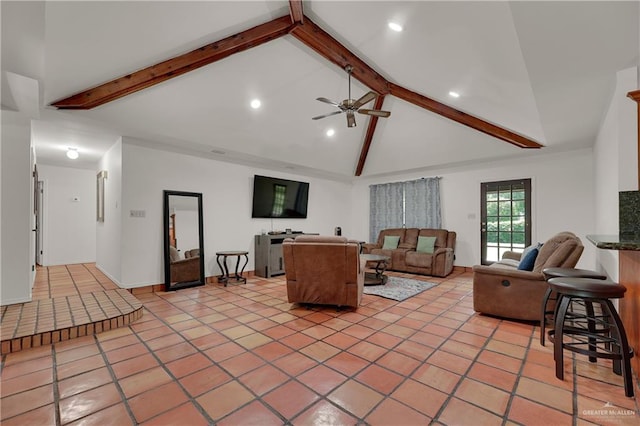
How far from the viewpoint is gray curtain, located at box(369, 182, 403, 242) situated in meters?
7.43

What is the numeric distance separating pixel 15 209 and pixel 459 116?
677cm

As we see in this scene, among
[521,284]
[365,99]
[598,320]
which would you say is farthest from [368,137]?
[598,320]

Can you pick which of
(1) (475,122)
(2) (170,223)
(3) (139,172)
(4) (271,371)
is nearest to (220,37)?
(3) (139,172)

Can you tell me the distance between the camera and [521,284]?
3088 millimetres

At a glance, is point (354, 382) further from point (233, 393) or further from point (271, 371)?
point (233, 393)

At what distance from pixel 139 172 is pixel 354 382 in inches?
180

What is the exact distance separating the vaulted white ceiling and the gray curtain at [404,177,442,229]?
1.11 meters

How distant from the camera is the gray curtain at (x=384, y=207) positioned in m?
7.43

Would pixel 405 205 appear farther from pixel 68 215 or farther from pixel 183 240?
pixel 68 215

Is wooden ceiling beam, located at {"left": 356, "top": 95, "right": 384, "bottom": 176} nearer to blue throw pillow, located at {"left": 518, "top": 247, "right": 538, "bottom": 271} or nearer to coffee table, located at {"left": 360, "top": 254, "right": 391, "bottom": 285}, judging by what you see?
coffee table, located at {"left": 360, "top": 254, "right": 391, "bottom": 285}

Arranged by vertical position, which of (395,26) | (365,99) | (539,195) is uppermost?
(395,26)

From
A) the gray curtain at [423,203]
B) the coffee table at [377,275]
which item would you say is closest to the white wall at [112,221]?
Result: the coffee table at [377,275]

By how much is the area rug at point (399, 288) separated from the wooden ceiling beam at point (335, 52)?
3.45 metres

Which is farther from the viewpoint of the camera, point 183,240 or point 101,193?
point 101,193
